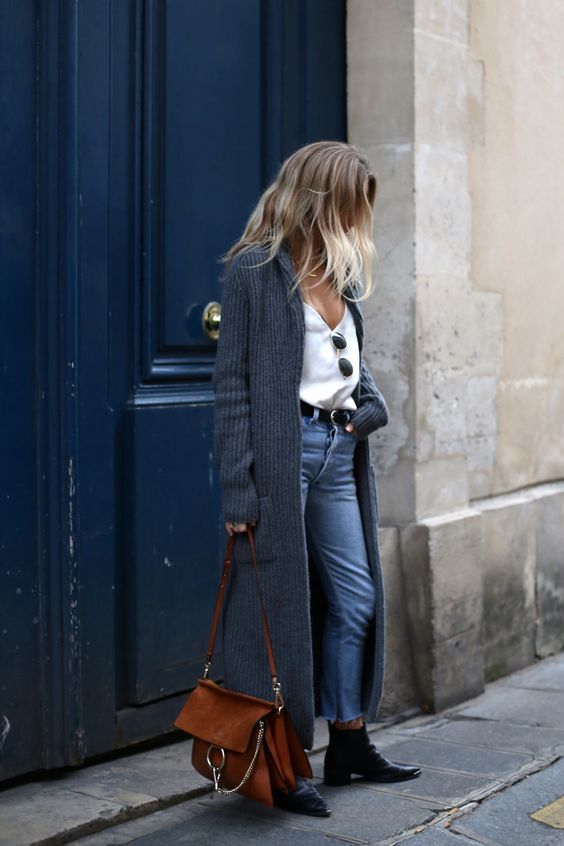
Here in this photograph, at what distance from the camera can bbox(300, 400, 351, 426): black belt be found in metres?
3.41

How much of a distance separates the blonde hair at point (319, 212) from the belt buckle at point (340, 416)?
315 millimetres

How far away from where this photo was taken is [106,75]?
3684 millimetres

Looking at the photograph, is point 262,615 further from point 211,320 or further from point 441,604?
point 441,604

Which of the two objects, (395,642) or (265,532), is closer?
(265,532)

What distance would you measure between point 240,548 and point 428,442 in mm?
1387

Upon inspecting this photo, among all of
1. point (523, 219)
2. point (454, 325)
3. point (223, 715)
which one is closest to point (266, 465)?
point (223, 715)

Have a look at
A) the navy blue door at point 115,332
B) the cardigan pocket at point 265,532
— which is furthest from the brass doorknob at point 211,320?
the cardigan pocket at point 265,532

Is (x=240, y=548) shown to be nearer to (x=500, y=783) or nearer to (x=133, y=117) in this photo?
(x=500, y=783)

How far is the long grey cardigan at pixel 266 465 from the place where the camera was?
3.29m

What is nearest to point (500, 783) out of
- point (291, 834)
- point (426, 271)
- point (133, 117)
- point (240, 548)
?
point (291, 834)

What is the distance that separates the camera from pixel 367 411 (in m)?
3.47

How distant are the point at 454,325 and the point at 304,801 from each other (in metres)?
1.96

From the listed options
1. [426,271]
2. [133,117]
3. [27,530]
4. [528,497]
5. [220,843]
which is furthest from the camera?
[528,497]

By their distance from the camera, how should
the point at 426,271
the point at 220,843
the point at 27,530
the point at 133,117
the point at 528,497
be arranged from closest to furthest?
Result: 1. the point at 220,843
2. the point at 27,530
3. the point at 133,117
4. the point at 426,271
5. the point at 528,497
